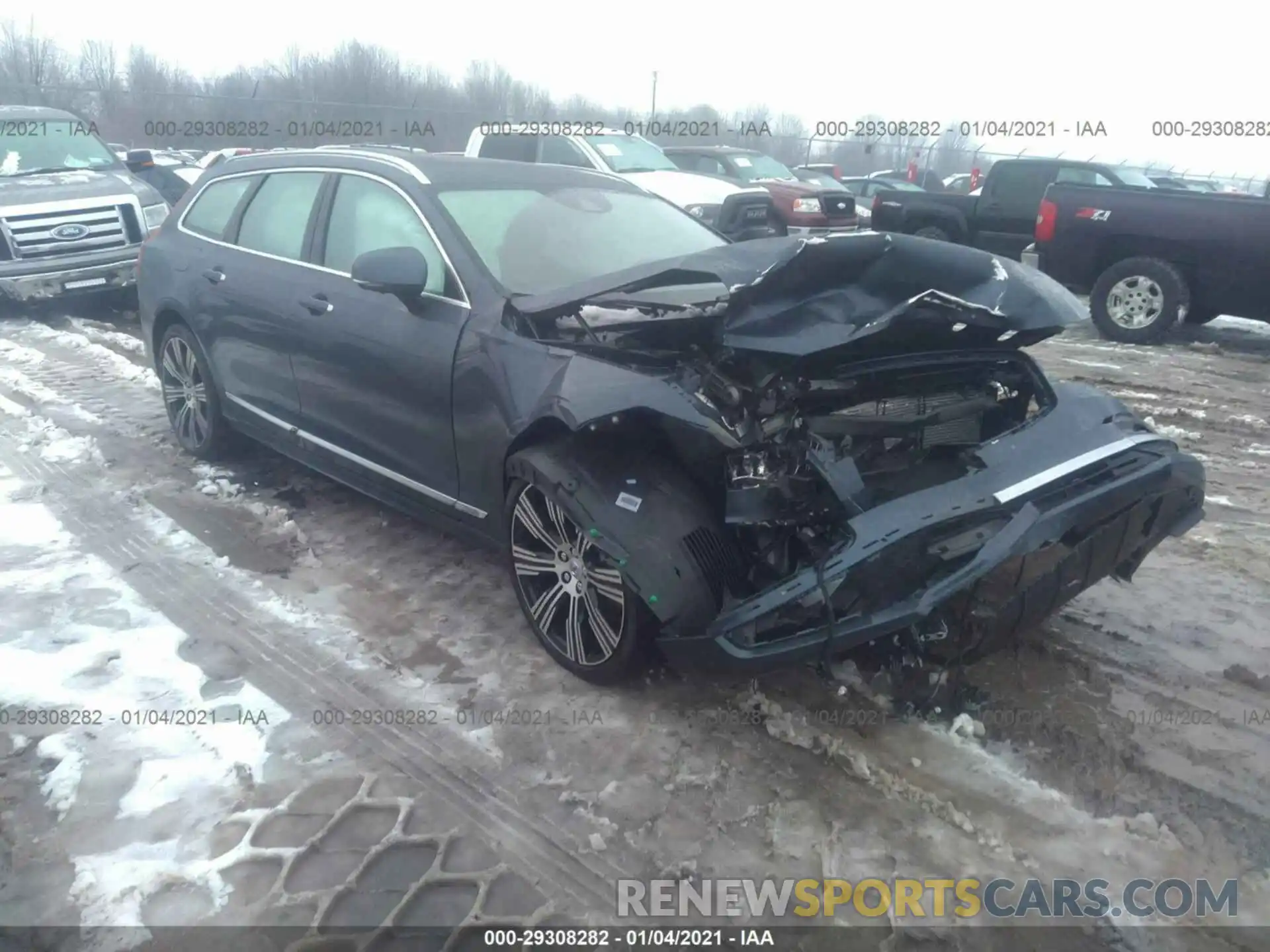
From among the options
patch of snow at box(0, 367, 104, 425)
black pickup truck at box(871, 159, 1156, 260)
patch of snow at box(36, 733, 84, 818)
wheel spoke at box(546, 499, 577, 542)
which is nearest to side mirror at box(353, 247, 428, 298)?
wheel spoke at box(546, 499, 577, 542)

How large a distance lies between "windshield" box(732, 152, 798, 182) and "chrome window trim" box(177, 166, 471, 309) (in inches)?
402

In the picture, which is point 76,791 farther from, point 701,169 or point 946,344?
point 701,169

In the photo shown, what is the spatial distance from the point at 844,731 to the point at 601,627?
904mm

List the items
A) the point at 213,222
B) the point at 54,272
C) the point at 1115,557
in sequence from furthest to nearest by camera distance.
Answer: the point at 54,272 → the point at 213,222 → the point at 1115,557

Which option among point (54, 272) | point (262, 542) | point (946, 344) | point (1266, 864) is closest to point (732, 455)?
Result: point (946, 344)

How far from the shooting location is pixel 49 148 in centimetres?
1075

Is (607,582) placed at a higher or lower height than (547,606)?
higher

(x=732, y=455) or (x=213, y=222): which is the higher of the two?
(x=213, y=222)

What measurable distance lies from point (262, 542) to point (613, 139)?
10167mm

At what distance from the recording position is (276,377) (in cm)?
A: 481

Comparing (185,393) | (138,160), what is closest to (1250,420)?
(185,393)

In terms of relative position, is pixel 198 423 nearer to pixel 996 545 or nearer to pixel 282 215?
pixel 282 215

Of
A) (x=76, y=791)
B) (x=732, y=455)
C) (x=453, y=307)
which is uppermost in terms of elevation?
(x=453, y=307)

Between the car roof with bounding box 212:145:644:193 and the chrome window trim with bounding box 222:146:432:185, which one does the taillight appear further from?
the chrome window trim with bounding box 222:146:432:185
